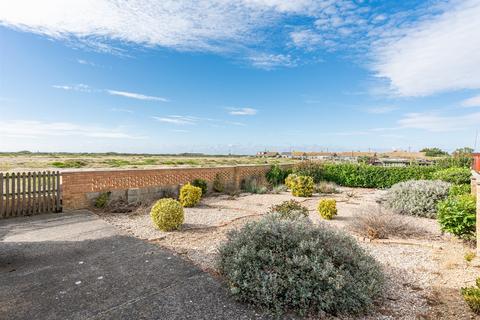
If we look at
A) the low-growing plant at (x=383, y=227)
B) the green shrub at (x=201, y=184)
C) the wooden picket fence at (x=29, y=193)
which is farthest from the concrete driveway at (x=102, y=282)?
the green shrub at (x=201, y=184)

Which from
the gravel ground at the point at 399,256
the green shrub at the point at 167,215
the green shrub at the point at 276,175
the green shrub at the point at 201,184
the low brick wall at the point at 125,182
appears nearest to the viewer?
the gravel ground at the point at 399,256

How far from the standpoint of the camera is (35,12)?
5.78 meters

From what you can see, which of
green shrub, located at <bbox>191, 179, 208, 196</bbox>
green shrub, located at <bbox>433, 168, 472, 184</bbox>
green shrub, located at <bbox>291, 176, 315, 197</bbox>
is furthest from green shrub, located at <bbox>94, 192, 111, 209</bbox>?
green shrub, located at <bbox>433, 168, 472, 184</bbox>

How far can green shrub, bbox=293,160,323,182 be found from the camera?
50.3ft

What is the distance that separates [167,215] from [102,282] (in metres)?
2.65

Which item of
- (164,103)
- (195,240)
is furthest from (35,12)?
(164,103)

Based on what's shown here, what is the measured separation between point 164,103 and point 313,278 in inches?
1044

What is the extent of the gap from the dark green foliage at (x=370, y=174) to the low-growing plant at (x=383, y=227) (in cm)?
953

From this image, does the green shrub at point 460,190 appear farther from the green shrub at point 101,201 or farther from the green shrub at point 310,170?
the green shrub at point 101,201

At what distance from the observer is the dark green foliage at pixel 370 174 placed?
567 inches

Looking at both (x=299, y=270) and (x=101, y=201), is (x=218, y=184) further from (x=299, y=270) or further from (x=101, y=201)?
(x=299, y=270)

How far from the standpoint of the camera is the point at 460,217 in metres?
5.29

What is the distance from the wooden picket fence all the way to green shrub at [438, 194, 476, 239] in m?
9.69

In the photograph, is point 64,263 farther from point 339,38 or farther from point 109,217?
point 339,38
